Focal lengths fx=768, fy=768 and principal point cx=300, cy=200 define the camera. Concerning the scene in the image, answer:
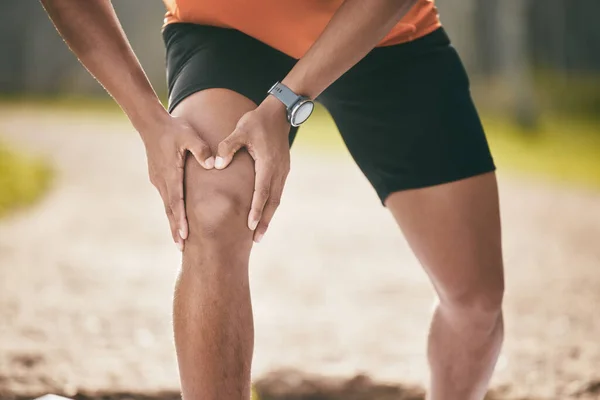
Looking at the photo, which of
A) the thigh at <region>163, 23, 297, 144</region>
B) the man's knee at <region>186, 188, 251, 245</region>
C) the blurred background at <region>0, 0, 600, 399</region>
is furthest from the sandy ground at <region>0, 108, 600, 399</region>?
the man's knee at <region>186, 188, 251, 245</region>

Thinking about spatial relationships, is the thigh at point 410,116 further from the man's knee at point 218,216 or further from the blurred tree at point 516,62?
the blurred tree at point 516,62

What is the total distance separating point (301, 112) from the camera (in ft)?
4.67

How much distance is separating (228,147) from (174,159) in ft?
0.36

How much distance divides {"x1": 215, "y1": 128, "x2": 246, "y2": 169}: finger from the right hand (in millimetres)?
16

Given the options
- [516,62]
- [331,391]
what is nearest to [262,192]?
[331,391]

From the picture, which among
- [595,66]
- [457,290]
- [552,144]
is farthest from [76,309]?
[595,66]

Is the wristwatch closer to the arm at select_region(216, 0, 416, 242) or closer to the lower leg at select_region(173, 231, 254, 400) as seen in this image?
the arm at select_region(216, 0, 416, 242)

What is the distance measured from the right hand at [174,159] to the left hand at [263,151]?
43 millimetres

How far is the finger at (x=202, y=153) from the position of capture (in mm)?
1305

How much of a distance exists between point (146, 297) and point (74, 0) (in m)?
3.20

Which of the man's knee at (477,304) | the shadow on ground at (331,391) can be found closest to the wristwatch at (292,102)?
the man's knee at (477,304)

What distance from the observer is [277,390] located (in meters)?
3.02

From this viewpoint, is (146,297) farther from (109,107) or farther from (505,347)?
(109,107)

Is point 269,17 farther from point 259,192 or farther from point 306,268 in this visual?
point 306,268
